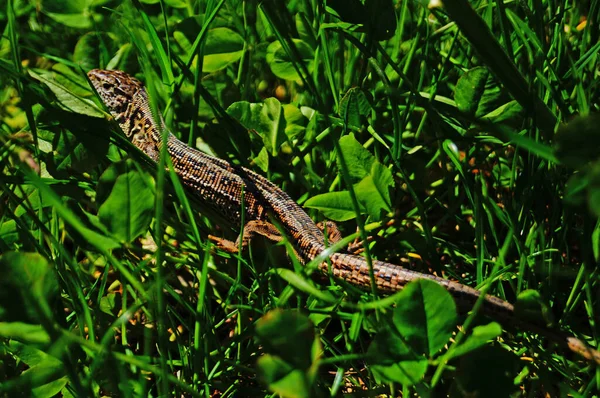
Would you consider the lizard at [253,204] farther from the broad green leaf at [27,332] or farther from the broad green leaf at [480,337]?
the broad green leaf at [27,332]

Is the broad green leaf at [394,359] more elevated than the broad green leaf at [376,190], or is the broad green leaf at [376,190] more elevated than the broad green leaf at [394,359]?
the broad green leaf at [376,190]

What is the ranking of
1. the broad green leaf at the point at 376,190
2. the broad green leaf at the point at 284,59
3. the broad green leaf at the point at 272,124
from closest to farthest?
1. the broad green leaf at the point at 376,190
2. the broad green leaf at the point at 272,124
3. the broad green leaf at the point at 284,59

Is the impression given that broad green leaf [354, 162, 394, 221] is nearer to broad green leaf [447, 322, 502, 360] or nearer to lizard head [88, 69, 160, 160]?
broad green leaf [447, 322, 502, 360]

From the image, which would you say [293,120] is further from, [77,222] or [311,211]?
[77,222]

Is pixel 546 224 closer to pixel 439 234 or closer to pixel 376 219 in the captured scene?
pixel 439 234

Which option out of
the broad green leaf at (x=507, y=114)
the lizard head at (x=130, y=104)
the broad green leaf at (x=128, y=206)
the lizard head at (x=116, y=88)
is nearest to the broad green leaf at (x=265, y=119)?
the broad green leaf at (x=507, y=114)

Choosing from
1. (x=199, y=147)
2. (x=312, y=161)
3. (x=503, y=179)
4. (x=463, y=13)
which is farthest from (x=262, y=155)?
(x=463, y=13)
